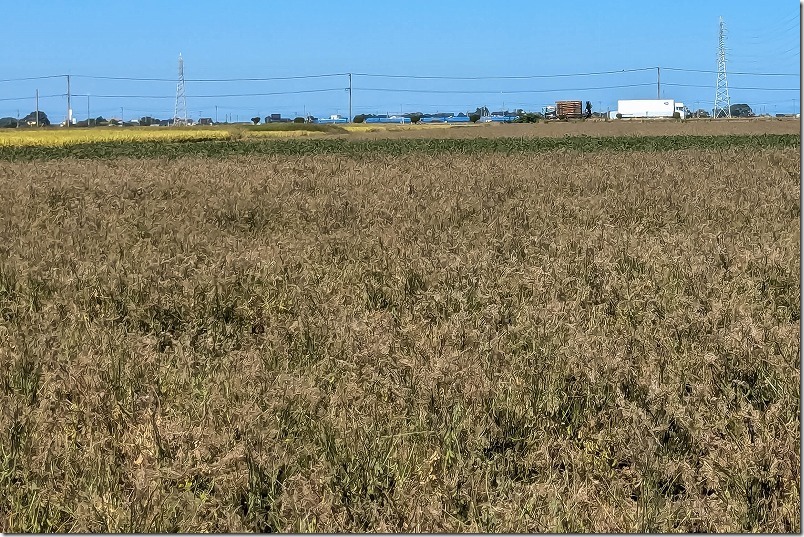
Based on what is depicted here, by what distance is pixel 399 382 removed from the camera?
331 centimetres

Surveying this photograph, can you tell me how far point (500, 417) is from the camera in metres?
3.04

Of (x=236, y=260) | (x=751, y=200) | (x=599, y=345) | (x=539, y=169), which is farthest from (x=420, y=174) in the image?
(x=599, y=345)

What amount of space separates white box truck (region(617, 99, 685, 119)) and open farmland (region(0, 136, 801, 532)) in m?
115

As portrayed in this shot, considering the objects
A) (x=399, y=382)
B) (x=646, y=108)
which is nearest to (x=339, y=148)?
(x=399, y=382)

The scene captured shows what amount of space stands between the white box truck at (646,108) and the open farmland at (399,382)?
11494cm

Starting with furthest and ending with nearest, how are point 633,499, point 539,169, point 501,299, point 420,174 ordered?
point 539,169
point 420,174
point 501,299
point 633,499

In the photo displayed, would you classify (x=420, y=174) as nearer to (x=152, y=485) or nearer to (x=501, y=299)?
(x=501, y=299)

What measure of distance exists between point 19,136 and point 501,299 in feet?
191

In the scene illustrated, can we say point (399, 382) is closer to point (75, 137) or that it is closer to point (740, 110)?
point (75, 137)

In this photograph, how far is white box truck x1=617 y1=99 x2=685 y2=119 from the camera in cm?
11344

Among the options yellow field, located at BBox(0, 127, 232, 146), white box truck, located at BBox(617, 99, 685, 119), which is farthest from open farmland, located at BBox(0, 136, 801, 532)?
white box truck, located at BBox(617, 99, 685, 119)

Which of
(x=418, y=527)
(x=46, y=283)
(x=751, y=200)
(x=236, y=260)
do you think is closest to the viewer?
(x=418, y=527)

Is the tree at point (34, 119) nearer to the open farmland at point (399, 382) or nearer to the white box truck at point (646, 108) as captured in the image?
the white box truck at point (646, 108)

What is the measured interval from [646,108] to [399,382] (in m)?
121
